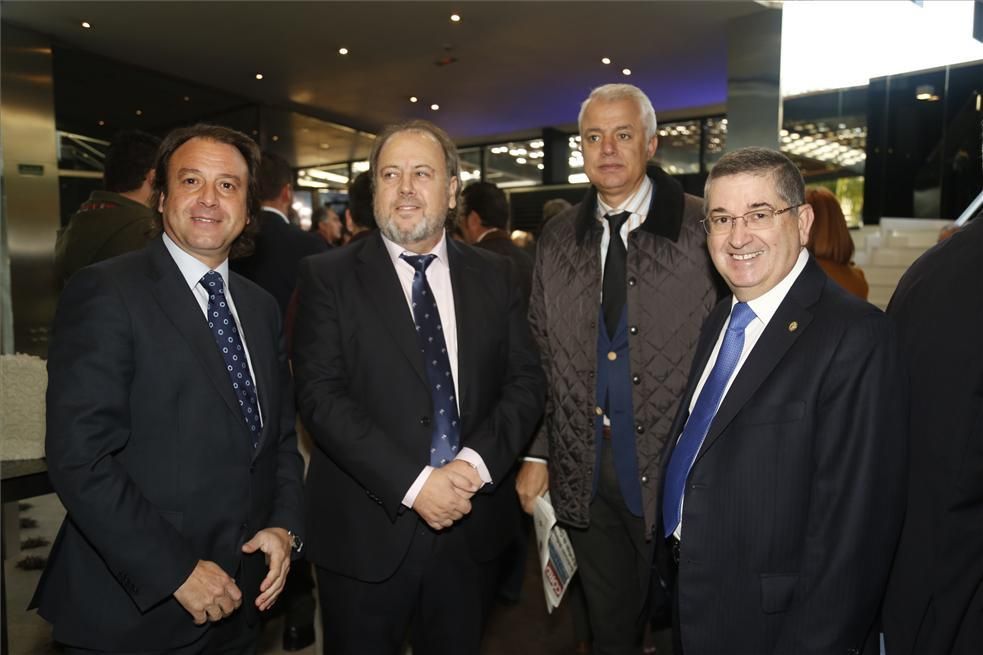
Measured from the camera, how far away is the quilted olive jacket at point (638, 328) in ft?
7.08

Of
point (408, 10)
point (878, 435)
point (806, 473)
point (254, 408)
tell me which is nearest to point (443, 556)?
point (254, 408)

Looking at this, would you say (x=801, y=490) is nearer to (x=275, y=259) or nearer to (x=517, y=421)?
(x=517, y=421)

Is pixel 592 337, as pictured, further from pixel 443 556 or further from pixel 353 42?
pixel 353 42

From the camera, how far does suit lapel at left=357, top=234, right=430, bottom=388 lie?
1.91 meters

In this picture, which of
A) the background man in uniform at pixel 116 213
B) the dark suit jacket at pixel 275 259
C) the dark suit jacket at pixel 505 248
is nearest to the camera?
the background man in uniform at pixel 116 213

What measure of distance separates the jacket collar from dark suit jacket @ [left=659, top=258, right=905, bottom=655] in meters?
0.75

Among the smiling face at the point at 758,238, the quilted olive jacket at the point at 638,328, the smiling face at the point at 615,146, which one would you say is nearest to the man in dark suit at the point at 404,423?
the quilted olive jacket at the point at 638,328

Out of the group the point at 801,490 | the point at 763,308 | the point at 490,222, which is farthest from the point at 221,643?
the point at 490,222

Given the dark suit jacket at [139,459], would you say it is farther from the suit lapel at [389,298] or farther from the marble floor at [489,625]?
the marble floor at [489,625]

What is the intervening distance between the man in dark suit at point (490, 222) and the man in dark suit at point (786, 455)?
255cm

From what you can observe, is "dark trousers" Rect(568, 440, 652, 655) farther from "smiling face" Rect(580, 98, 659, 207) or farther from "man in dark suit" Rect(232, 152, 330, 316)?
"man in dark suit" Rect(232, 152, 330, 316)

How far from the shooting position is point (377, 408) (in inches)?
75.0

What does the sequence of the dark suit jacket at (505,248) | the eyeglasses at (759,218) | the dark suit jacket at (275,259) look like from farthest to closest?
the dark suit jacket at (505,248) < the dark suit jacket at (275,259) < the eyeglasses at (759,218)

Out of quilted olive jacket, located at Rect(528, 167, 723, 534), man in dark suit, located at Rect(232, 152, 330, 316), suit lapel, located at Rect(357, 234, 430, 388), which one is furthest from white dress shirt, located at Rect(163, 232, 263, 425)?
man in dark suit, located at Rect(232, 152, 330, 316)
